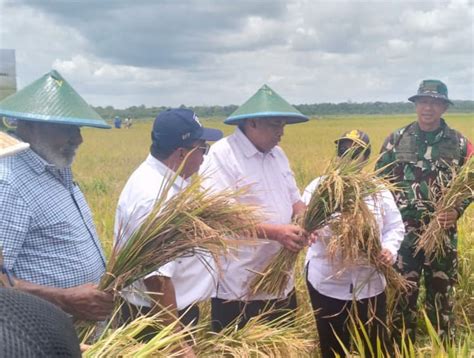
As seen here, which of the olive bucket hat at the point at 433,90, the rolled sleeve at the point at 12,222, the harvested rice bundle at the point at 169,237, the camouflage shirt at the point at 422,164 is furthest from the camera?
the olive bucket hat at the point at 433,90

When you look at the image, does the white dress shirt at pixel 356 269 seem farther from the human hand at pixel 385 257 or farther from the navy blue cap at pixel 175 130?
the navy blue cap at pixel 175 130

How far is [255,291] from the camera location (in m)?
2.59

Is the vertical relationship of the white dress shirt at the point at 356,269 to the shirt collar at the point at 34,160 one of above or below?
below

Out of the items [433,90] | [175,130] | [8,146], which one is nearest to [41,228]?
[175,130]

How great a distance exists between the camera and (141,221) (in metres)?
1.90

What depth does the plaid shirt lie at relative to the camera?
1664 mm

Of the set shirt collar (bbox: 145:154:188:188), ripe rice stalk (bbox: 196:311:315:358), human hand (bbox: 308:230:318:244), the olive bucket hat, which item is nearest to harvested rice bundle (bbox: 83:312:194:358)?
ripe rice stalk (bbox: 196:311:315:358)

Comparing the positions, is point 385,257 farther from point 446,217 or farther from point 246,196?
point 246,196

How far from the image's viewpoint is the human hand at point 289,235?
2.43m

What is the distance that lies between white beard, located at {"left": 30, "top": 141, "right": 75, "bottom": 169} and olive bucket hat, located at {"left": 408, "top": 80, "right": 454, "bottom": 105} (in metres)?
2.50

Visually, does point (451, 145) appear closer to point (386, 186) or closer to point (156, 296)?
point (386, 186)

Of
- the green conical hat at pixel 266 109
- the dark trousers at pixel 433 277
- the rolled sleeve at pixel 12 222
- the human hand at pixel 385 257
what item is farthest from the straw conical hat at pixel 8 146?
the dark trousers at pixel 433 277

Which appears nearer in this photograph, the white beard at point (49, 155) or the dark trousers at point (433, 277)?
the white beard at point (49, 155)

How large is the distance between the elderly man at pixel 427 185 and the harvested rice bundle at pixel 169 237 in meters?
1.82
